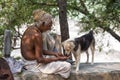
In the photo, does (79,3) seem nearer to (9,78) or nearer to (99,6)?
(99,6)

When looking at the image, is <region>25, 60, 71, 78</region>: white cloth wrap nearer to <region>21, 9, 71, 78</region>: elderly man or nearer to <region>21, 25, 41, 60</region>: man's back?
<region>21, 9, 71, 78</region>: elderly man

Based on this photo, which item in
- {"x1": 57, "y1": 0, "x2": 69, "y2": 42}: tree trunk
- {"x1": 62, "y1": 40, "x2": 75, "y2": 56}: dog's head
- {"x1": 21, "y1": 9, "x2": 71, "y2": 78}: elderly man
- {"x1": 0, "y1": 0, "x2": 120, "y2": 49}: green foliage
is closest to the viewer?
{"x1": 21, "y1": 9, "x2": 71, "y2": 78}: elderly man

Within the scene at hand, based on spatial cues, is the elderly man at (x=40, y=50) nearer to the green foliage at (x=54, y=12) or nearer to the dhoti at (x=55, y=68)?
the dhoti at (x=55, y=68)

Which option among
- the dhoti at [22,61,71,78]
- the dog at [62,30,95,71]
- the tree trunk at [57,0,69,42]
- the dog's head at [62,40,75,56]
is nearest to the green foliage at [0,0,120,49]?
the tree trunk at [57,0,69,42]

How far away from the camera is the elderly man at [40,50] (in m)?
5.48

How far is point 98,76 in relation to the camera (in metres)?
6.09

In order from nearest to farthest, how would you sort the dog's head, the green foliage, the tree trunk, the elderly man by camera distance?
the elderly man → the dog's head → the tree trunk → the green foliage

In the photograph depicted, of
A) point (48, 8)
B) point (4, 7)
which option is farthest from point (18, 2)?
point (48, 8)

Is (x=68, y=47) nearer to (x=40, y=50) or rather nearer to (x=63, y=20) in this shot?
(x=40, y=50)

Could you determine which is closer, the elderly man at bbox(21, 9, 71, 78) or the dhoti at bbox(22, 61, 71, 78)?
the elderly man at bbox(21, 9, 71, 78)

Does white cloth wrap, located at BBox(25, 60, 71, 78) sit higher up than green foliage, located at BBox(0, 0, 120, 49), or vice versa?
green foliage, located at BBox(0, 0, 120, 49)

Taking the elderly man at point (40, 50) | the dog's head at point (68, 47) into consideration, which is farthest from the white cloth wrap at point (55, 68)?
the dog's head at point (68, 47)

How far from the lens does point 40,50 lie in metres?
5.48

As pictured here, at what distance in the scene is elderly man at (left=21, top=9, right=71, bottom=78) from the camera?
5.48m
